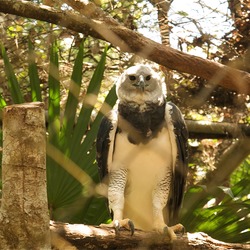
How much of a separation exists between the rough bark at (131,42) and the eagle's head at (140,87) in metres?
0.10

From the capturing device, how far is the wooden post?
3.97ft

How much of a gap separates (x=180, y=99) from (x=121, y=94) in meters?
1.00

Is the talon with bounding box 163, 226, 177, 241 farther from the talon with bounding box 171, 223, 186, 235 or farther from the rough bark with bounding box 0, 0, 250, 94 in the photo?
the rough bark with bounding box 0, 0, 250, 94

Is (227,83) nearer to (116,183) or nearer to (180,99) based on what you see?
(116,183)

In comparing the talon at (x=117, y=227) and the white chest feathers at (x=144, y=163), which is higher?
the white chest feathers at (x=144, y=163)

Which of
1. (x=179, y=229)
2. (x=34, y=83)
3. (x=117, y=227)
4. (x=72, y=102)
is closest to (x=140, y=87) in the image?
(x=72, y=102)

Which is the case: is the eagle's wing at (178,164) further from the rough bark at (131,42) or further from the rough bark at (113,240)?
the rough bark at (113,240)

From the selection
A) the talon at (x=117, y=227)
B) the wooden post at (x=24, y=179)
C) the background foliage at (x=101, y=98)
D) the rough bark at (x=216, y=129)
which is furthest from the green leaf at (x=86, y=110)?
the wooden post at (x=24, y=179)

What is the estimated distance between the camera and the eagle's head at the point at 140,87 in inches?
96.3

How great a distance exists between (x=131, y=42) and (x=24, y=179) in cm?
131

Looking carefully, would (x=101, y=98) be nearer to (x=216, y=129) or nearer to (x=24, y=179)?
(x=216, y=129)

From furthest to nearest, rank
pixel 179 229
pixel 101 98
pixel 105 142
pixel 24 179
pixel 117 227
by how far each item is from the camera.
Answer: pixel 101 98 → pixel 105 142 → pixel 179 229 → pixel 117 227 → pixel 24 179

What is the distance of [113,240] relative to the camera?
1708mm

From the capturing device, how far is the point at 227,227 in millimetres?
2254
